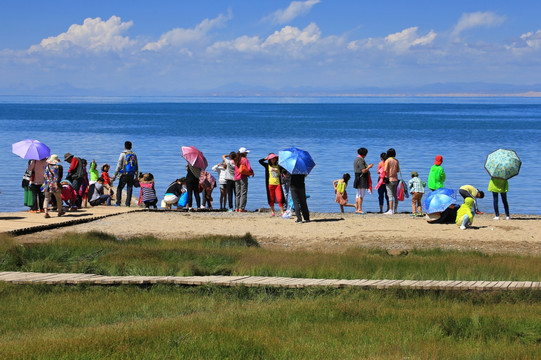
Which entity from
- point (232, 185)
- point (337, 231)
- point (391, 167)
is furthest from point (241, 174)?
point (337, 231)

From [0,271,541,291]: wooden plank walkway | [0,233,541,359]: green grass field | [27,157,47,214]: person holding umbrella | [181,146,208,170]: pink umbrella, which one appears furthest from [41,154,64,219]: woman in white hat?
[0,271,541,291]: wooden plank walkway

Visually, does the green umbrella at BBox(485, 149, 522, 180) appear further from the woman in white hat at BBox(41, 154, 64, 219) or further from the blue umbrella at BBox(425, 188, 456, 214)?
the woman in white hat at BBox(41, 154, 64, 219)

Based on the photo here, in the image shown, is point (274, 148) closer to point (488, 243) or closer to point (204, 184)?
point (204, 184)

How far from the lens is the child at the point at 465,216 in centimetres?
1853

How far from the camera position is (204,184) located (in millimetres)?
24734

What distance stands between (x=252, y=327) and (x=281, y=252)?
6.14 meters

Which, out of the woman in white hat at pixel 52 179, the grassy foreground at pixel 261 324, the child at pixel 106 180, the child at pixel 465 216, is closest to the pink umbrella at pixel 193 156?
the child at pixel 106 180

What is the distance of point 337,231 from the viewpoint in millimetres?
Result: 18547

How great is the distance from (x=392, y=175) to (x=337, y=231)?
4612 mm

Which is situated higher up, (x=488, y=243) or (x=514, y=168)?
(x=514, y=168)

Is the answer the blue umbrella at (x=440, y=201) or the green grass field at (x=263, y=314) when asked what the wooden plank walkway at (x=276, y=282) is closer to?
the green grass field at (x=263, y=314)

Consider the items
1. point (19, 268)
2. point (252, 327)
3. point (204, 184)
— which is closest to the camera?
point (252, 327)

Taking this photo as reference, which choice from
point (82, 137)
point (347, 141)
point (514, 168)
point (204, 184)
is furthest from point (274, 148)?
point (514, 168)

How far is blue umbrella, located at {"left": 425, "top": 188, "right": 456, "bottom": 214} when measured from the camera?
19203 mm
